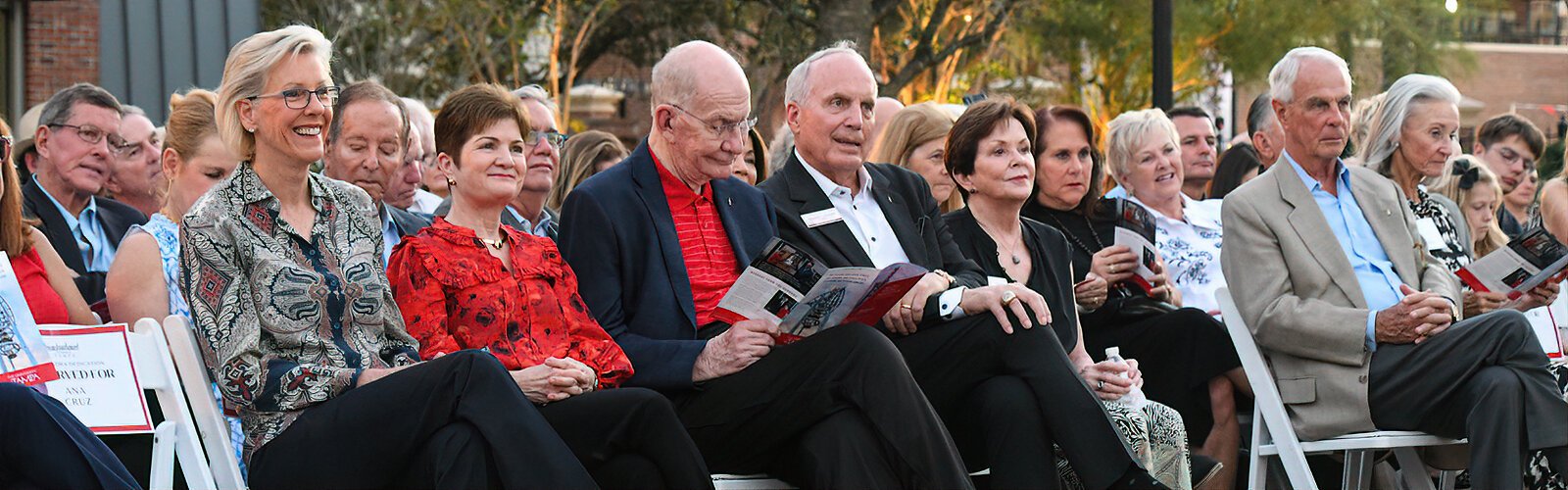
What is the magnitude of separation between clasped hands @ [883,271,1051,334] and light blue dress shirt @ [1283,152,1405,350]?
1.65 m

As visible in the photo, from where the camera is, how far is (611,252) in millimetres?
4730

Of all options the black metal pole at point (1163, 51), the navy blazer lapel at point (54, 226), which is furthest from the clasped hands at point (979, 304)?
the black metal pole at point (1163, 51)

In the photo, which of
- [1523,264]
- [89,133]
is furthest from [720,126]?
[89,133]

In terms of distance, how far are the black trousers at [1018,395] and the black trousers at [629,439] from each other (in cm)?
91

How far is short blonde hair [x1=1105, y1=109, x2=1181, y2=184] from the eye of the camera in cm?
741

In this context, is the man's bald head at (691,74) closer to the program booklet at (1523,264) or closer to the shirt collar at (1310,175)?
the shirt collar at (1310,175)

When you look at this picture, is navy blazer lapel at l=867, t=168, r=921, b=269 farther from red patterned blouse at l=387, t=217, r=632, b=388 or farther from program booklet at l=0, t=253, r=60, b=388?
program booklet at l=0, t=253, r=60, b=388

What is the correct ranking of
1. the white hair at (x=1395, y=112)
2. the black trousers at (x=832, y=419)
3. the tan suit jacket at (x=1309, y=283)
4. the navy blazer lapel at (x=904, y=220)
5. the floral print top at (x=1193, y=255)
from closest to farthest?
the black trousers at (x=832, y=419)
the navy blazer lapel at (x=904, y=220)
the tan suit jacket at (x=1309, y=283)
the white hair at (x=1395, y=112)
the floral print top at (x=1193, y=255)

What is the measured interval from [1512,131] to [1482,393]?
4489mm

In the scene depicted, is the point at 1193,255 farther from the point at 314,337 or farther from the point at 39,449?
the point at 39,449

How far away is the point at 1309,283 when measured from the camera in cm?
582

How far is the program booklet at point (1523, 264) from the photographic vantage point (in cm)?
583

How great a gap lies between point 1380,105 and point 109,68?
11.3 metres

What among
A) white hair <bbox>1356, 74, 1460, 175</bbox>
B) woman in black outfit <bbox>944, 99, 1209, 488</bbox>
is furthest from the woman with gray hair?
white hair <bbox>1356, 74, 1460, 175</bbox>
